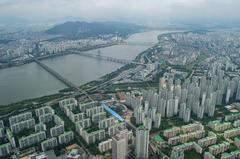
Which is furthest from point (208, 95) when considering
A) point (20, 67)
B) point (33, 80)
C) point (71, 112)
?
point (20, 67)

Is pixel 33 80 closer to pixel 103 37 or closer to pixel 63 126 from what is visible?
pixel 63 126

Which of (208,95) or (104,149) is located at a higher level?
(208,95)

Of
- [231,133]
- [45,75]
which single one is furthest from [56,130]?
[45,75]

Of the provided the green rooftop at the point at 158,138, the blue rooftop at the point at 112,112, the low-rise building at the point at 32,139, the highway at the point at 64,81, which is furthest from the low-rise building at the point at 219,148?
the highway at the point at 64,81

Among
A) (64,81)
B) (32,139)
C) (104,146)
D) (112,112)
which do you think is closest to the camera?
(104,146)

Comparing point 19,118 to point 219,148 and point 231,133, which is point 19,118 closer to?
point 219,148

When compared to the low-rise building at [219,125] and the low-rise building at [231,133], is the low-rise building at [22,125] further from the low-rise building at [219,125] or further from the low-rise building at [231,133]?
the low-rise building at [231,133]

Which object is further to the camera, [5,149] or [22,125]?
[22,125]

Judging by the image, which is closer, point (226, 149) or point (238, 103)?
point (226, 149)
